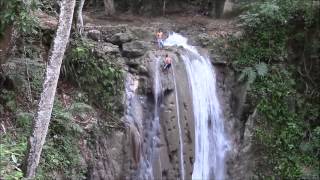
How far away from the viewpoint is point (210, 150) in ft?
45.8

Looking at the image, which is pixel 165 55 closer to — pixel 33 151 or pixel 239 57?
pixel 239 57

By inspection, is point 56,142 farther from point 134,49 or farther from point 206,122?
point 206,122

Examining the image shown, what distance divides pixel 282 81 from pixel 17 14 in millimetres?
8484

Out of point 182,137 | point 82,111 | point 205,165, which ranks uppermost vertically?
point 82,111

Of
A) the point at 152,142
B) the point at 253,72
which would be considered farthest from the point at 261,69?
the point at 152,142

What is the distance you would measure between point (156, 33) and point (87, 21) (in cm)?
266

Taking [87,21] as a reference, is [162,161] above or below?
below

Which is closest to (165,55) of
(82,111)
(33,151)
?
(82,111)

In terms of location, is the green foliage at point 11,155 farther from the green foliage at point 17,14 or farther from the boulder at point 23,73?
the green foliage at point 17,14

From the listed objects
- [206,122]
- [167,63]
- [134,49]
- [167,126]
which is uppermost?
[134,49]

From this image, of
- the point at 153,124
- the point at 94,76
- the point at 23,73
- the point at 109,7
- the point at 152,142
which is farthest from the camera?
the point at 109,7

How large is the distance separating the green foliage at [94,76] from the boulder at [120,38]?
5.03ft

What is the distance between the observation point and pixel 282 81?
15.0m

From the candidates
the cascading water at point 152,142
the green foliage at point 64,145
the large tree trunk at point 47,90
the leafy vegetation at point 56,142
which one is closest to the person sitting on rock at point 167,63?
the cascading water at point 152,142
